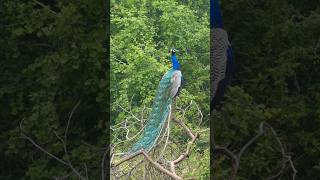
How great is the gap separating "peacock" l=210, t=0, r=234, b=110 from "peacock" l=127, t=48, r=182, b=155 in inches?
18.1

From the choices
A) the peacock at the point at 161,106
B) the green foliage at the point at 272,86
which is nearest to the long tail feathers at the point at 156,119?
the peacock at the point at 161,106

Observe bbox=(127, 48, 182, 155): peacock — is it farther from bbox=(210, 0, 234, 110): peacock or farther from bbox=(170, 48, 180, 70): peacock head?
bbox=(210, 0, 234, 110): peacock

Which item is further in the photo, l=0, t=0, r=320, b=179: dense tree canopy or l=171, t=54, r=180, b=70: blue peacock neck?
l=0, t=0, r=320, b=179: dense tree canopy

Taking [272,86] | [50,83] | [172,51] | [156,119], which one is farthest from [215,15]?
[50,83]

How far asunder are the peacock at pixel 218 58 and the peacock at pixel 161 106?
18.1 inches

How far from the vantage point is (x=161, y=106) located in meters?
3.72

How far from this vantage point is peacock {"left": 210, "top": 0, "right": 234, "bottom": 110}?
408 centimetres

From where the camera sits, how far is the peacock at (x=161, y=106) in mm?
3660

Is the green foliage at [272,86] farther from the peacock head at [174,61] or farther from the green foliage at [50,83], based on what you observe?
the green foliage at [50,83]

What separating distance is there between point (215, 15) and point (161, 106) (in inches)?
25.9

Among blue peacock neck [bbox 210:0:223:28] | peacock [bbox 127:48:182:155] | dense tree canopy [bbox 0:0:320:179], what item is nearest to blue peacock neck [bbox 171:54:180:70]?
peacock [bbox 127:48:182:155]

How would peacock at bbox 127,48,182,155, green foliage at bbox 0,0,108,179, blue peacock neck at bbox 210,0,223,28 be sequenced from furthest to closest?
green foliage at bbox 0,0,108,179 < blue peacock neck at bbox 210,0,223,28 < peacock at bbox 127,48,182,155

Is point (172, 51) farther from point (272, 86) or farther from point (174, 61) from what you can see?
point (272, 86)

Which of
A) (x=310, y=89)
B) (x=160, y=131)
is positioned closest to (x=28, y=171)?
(x=160, y=131)
